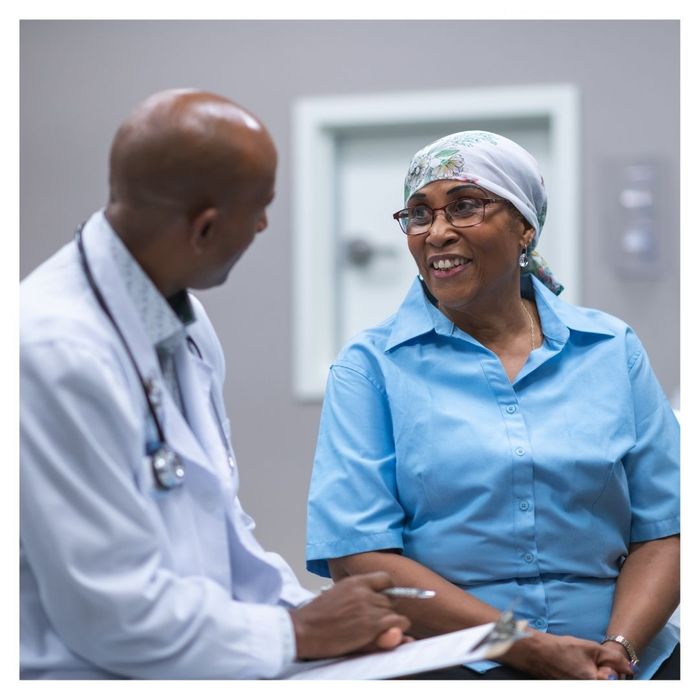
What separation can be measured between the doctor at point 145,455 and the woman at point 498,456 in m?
0.37

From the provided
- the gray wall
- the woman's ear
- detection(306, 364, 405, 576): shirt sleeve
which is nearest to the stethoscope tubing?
detection(306, 364, 405, 576): shirt sleeve

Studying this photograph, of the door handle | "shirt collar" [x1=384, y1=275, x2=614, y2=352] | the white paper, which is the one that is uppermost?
the door handle

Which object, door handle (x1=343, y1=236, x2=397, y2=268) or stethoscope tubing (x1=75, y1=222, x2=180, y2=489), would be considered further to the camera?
door handle (x1=343, y1=236, x2=397, y2=268)

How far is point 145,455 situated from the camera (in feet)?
4.41

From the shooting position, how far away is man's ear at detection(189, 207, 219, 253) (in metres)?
1.35

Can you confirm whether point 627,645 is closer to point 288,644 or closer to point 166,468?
point 288,644

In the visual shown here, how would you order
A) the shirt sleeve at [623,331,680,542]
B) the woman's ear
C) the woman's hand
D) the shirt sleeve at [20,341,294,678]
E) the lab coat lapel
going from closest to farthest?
the shirt sleeve at [20,341,294,678] < the lab coat lapel < the woman's hand < the shirt sleeve at [623,331,680,542] < the woman's ear

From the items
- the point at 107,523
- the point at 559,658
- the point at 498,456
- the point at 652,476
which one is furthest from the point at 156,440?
the point at 652,476

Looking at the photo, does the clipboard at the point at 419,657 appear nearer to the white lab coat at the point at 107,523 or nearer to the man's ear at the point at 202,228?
the white lab coat at the point at 107,523

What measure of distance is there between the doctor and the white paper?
26 millimetres

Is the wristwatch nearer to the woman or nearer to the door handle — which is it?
the woman

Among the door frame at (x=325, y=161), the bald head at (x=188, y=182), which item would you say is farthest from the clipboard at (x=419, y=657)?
the door frame at (x=325, y=161)

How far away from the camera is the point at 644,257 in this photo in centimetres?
444

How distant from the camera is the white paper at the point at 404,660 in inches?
50.2
